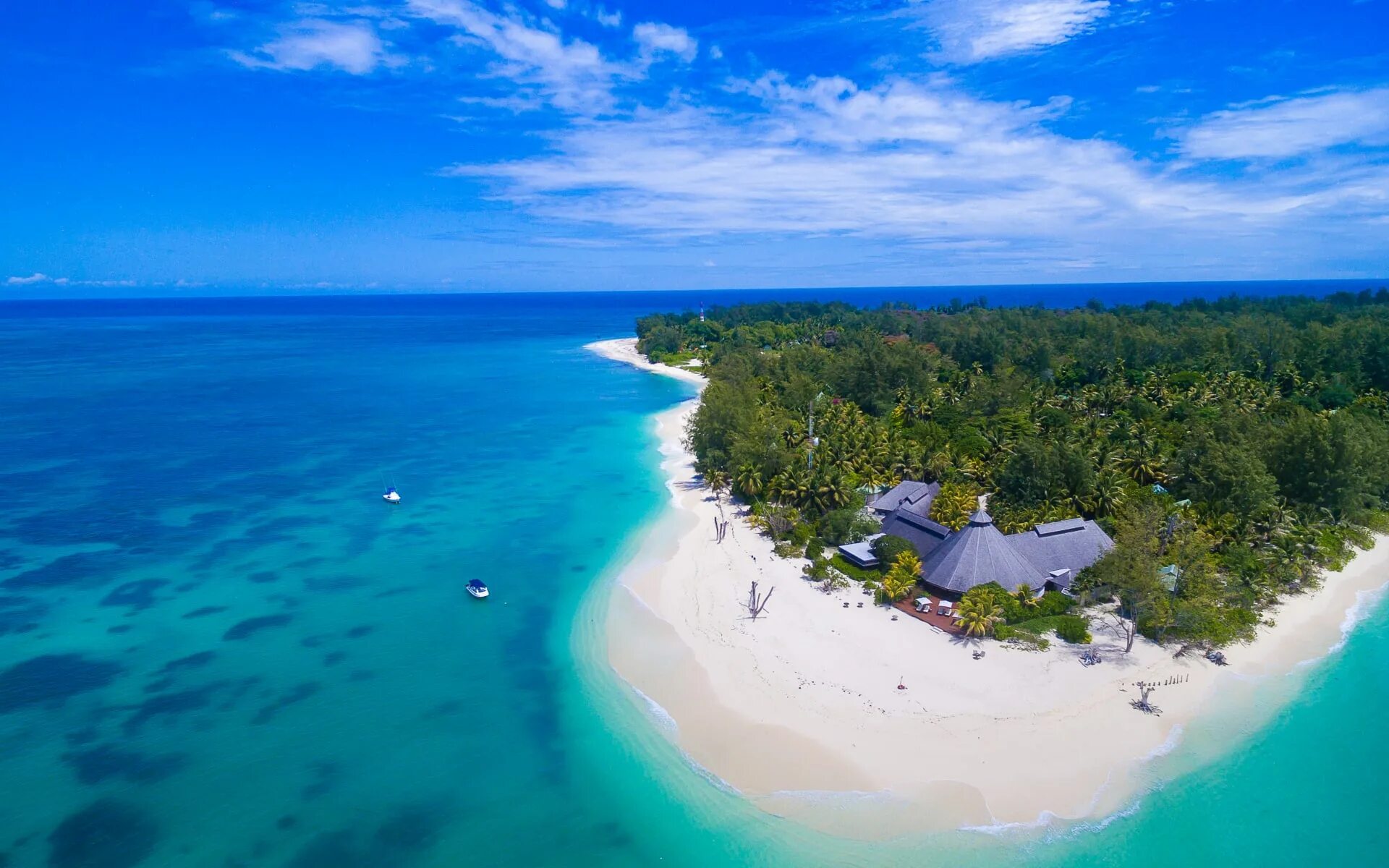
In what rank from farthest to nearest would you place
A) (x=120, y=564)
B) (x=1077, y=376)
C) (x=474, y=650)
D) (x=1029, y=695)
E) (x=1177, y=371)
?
(x=1077, y=376) < (x=1177, y=371) < (x=120, y=564) < (x=474, y=650) < (x=1029, y=695)

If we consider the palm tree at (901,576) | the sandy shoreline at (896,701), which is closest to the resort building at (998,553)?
the palm tree at (901,576)

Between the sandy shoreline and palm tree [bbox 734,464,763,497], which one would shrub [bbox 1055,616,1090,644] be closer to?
the sandy shoreline

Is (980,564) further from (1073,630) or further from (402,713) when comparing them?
(402,713)

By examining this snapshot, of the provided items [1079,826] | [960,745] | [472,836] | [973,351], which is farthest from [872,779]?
[973,351]

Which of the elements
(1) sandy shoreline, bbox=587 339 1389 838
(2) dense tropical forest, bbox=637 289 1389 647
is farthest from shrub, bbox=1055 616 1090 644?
(2) dense tropical forest, bbox=637 289 1389 647

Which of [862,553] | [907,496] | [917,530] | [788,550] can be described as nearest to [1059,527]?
[917,530]

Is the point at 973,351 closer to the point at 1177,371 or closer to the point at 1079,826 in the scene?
the point at 1177,371

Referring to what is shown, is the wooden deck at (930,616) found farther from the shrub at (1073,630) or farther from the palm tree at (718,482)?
the palm tree at (718,482)
